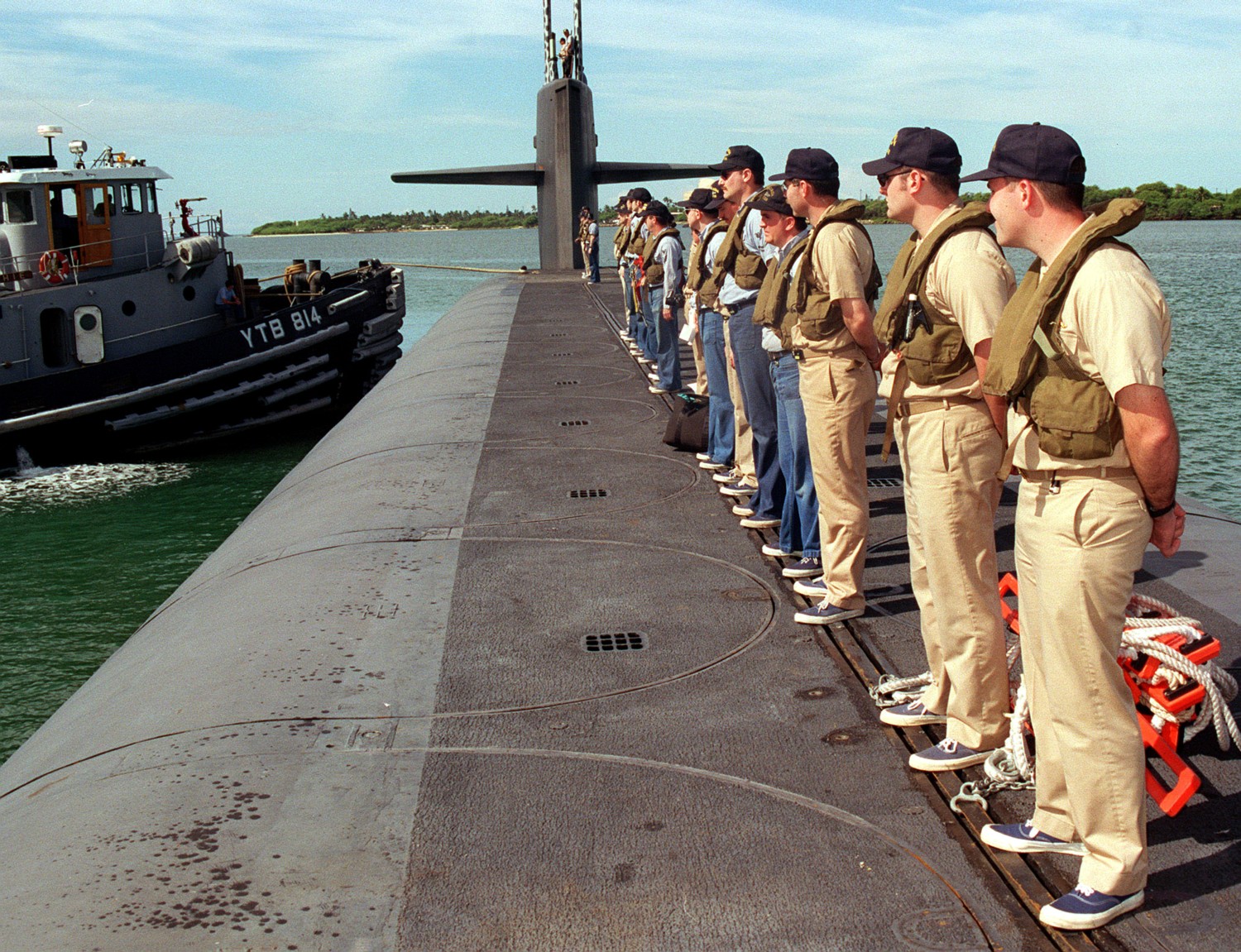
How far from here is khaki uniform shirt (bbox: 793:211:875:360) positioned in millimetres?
5445

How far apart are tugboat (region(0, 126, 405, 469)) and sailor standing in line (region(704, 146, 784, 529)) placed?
12.6 m

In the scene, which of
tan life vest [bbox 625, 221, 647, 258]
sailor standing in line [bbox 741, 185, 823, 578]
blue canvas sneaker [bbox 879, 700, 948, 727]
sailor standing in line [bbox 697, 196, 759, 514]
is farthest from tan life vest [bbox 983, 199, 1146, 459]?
tan life vest [bbox 625, 221, 647, 258]

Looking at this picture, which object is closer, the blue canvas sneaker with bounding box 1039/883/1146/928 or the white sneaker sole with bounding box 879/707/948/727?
the blue canvas sneaker with bounding box 1039/883/1146/928

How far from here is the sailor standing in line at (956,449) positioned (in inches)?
163

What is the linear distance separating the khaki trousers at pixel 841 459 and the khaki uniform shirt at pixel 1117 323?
8.04 ft

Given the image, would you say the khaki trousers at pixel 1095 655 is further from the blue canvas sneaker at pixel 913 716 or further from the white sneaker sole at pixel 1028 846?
the blue canvas sneaker at pixel 913 716

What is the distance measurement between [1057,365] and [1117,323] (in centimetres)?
27

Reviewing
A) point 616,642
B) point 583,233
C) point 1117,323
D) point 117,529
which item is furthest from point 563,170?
point 1117,323

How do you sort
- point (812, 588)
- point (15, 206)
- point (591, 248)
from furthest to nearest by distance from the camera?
point (591, 248), point (15, 206), point (812, 588)

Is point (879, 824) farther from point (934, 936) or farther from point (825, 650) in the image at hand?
point (825, 650)

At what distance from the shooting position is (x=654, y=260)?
12383 mm

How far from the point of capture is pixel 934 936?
3.18m

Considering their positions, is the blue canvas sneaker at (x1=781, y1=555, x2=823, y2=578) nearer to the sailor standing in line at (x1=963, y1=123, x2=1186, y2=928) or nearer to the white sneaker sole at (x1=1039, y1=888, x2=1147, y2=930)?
the sailor standing in line at (x1=963, y1=123, x2=1186, y2=928)

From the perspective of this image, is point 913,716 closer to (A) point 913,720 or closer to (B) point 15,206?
(A) point 913,720
